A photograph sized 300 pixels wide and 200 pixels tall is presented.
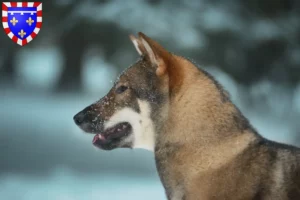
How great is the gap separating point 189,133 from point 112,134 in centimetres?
55

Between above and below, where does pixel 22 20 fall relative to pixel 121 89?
below

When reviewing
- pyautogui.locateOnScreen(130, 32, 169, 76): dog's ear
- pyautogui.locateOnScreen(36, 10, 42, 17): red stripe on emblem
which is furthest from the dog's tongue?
pyautogui.locateOnScreen(36, 10, 42, 17): red stripe on emblem

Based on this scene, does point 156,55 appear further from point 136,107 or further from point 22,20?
point 22,20

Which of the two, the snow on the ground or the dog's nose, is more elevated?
the dog's nose

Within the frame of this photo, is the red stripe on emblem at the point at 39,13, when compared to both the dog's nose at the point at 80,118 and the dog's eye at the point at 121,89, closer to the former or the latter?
the dog's nose at the point at 80,118

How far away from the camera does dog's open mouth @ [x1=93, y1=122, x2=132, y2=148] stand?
3.66 m

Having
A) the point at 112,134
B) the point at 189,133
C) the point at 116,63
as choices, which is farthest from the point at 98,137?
the point at 116,63

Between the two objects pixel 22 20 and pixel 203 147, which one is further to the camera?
pixel 22 20

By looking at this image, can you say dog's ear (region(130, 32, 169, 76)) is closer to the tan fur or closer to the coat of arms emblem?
the tan fur

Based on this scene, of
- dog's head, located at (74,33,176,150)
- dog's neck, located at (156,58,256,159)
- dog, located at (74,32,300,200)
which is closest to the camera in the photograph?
dog, located at (74,32,300,200)

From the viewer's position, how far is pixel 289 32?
8383mm

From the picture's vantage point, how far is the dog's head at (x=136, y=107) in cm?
350

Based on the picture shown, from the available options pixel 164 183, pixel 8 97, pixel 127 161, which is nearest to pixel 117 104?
pixel 164 183

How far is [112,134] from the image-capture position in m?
3.70
